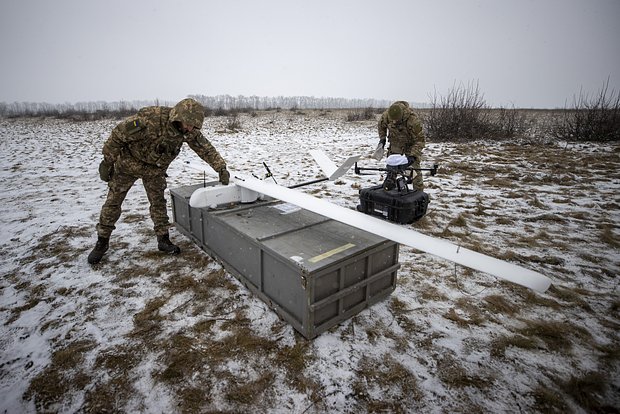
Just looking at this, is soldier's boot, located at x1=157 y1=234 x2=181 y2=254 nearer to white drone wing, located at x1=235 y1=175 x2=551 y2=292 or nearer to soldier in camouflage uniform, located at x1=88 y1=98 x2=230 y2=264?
soldier in camouflage uniform, located at x1=88 y1=98 x2=230 y2=264

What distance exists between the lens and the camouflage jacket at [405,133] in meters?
4.59

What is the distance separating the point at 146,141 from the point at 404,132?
12.4 ft

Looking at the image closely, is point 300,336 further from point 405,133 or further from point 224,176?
point 405,133

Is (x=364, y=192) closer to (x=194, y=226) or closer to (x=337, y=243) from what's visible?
(x=337, y=243)

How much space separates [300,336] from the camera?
226 cm

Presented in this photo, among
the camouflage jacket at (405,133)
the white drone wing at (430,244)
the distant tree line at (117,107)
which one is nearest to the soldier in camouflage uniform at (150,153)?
the white drone wing at (430,244)

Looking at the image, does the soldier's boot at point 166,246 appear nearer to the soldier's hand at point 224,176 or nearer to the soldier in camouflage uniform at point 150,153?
the soldier in camouflage uniform at point 150,153

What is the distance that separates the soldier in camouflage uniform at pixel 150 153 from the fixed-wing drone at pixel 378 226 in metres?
0.23

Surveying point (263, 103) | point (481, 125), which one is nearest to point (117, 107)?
point (263, 103)

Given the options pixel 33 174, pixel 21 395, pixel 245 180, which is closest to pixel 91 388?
pixel 21 395

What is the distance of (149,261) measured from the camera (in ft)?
10.8

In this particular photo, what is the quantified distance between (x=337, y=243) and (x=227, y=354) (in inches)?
44.8

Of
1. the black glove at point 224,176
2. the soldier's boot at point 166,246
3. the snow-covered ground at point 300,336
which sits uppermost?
the black glove at point 224,176

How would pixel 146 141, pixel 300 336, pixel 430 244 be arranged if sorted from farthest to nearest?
pixel 146 141, pixel 300 336, pixel 430 244
